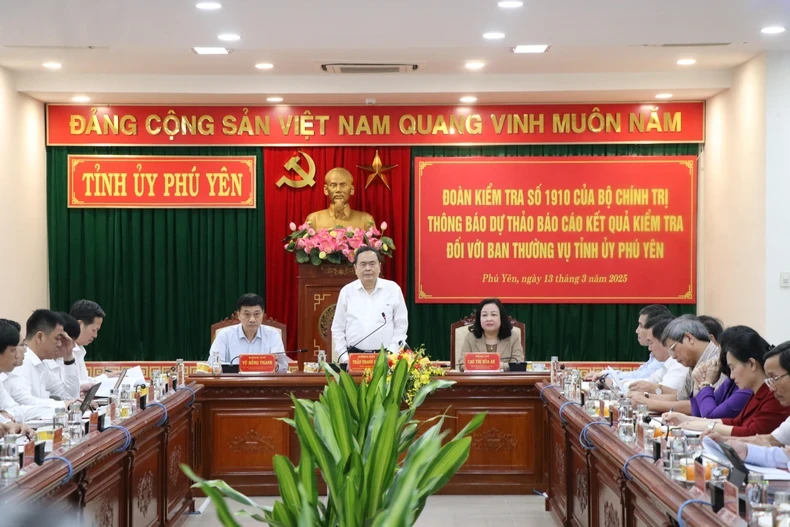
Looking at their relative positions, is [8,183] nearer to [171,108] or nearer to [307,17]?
[171,108]

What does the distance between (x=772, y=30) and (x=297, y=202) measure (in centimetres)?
401

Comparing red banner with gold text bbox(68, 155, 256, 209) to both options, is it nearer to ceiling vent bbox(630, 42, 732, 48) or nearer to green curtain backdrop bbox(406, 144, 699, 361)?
green curtain backdrop bbox(406, 144, 699, 361)

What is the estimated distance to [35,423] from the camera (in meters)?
3.72

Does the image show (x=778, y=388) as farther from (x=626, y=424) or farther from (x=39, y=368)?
(x=39, y=368)

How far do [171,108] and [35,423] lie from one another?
473 cm

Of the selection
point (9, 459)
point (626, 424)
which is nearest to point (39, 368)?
point (9, 459)

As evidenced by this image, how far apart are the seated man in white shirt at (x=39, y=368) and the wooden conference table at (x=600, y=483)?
91.5 inches

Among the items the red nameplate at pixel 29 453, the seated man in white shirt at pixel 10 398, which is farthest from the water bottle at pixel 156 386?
the red nameplate at pixel 29 453

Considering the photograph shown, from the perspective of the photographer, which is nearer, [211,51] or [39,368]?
[39,368]

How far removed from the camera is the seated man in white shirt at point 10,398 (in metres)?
3.35

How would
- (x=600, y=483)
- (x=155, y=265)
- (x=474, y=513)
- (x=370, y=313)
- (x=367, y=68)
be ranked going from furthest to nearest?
1. (x=155, y=265)
2. (x=367, y=68)
3. (x=370, y=313)
4. (x=474, y=513)
5. (x=600, y=483)

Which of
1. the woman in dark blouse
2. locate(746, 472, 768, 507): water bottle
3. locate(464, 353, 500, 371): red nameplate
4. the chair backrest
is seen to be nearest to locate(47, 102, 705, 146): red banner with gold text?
the chair backrest

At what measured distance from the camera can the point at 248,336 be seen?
236 inches

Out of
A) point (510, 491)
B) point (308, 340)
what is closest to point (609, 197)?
point (308, 340)
